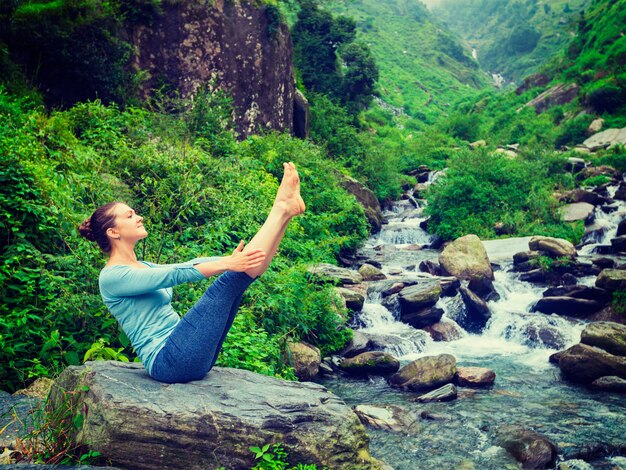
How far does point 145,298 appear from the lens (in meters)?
4.12

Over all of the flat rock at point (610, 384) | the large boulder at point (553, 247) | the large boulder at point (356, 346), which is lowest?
the flat rock at point (610, 384)

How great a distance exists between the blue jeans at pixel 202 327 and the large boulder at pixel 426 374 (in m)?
6.62

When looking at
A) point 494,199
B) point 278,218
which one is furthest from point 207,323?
point 494,199

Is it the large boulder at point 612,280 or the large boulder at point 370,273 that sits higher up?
the large boulder at point 612,280

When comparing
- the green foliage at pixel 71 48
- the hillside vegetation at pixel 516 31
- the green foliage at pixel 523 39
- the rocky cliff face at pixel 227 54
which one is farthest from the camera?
the green foliage at pixel 523 39

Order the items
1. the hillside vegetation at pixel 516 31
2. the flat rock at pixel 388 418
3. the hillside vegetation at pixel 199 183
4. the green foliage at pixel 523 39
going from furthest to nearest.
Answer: the green foliage at pixel 523 39 → the hillside vegetation at pixel 516 31 → the flat rock at pixel 388 418 → the hillside vegetation at pixel 199 183

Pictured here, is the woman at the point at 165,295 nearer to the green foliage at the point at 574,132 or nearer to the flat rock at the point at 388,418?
the flat rock at the point at 388,418

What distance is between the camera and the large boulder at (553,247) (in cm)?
1647

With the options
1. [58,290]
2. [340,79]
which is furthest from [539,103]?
[58,290]

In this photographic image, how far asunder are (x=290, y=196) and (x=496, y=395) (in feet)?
23.6

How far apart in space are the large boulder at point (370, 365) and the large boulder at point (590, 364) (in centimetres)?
349

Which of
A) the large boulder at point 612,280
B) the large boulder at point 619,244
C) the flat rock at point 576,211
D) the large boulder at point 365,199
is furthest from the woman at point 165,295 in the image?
the flat rock at point 576,211

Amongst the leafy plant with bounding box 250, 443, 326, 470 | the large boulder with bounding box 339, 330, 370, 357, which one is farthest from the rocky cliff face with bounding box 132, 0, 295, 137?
the leafy plant with bounding box 250, 443, 326, 470

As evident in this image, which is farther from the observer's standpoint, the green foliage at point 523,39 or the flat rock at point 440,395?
the green foliage at point 523,39
